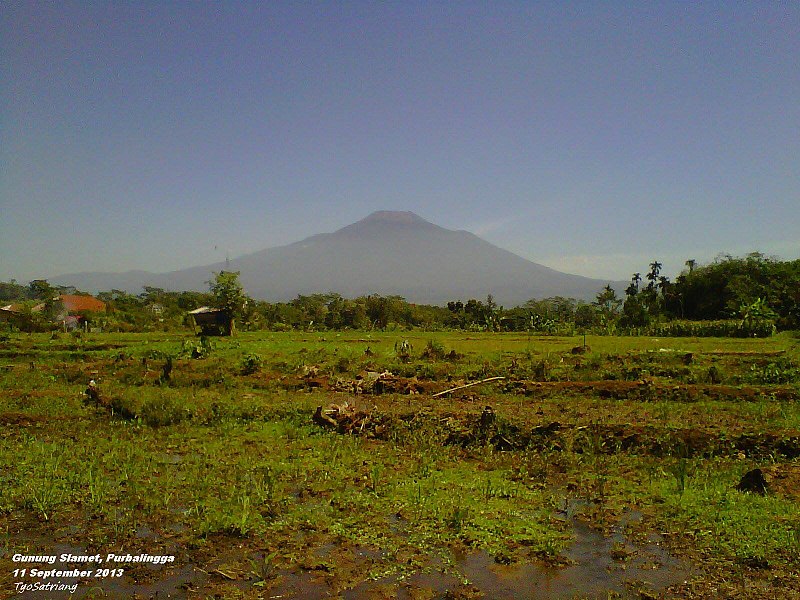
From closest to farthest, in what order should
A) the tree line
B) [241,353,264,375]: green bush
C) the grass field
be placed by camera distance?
the grass field
[241,353,264,375]: green bush
the tree line

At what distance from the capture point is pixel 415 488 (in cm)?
783

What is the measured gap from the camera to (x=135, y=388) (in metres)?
16.2

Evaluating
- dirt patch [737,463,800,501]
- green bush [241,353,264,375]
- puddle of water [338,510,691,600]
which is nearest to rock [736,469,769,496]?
dirt patch [737,463,800,501]

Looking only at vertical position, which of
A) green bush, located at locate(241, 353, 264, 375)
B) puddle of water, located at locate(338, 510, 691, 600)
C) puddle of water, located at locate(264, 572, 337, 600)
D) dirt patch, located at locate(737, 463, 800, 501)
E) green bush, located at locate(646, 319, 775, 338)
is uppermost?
green bush, located at locate(646, 319, 775, 338)

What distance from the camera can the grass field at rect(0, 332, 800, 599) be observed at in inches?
220

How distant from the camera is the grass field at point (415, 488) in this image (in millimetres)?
5578

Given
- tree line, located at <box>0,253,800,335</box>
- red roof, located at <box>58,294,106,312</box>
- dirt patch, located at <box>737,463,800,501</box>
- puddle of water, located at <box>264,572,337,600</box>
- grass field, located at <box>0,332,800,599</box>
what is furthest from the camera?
red roof, located at <box>58,294,106,312</box>

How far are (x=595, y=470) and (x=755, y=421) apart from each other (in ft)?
16.1

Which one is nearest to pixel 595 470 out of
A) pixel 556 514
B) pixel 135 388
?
pixel 556 514

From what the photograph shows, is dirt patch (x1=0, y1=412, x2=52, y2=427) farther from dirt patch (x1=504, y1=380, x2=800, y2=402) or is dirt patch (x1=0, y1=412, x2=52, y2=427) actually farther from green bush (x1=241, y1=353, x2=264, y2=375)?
dirt patch (x1=504, y1=380, x2=800, y2=402)

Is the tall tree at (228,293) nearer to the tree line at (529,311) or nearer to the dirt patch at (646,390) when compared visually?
the tree line at (529,311)

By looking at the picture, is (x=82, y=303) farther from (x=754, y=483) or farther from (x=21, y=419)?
(x=754, y=483)

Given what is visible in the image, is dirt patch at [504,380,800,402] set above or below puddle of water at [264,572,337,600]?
above

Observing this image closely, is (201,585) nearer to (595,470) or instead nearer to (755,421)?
(595,470)
